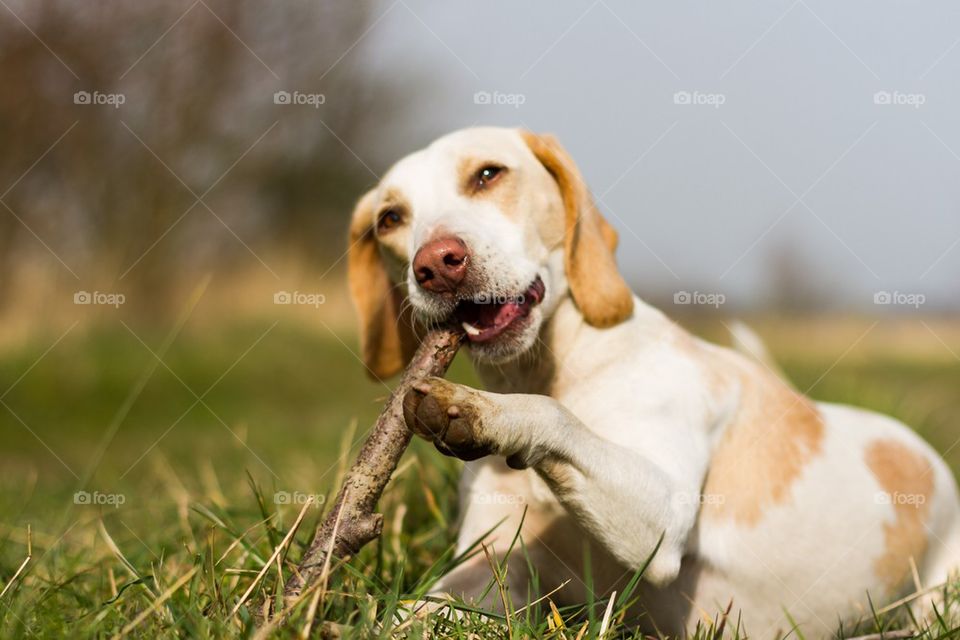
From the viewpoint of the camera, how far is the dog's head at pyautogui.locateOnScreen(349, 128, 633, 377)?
9.00 feet

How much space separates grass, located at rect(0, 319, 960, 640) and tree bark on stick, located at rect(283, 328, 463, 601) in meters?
0.07

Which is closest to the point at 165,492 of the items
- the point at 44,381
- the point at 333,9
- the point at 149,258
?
the point at 44,381

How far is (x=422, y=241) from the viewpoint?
8.99 feet

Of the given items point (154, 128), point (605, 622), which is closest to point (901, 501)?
point (605, 622)

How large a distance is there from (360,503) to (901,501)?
2.01 m

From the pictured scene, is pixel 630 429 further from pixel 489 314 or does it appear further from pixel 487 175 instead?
pixel 487 175

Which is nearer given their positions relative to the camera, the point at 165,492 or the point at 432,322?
the point at 432,322

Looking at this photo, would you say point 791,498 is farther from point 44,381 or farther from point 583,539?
point 44,381

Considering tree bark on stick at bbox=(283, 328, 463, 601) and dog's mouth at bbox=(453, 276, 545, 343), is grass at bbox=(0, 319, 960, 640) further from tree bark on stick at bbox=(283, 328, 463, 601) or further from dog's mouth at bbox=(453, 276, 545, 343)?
dog's mouth at bbox=(453, 276, 545, 343)

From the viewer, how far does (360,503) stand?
2.28 metres

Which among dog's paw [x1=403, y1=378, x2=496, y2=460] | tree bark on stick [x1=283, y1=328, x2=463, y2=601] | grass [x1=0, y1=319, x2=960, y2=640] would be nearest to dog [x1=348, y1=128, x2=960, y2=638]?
grass [x1=0, y1=319, x2=960, y2=640]

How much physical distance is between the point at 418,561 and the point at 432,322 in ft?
3.45

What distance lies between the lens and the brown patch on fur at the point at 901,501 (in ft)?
10.5

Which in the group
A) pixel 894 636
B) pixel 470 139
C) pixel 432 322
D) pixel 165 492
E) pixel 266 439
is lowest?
pixel 266 439
